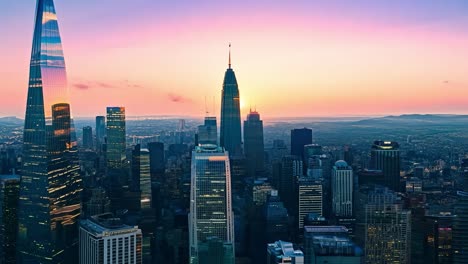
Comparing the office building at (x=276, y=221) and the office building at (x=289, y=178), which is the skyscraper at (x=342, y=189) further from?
the office building at (x=276, y=221)

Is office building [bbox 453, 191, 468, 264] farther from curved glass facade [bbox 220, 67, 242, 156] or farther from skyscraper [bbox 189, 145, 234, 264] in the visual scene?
curved glass facade [bbox 220, 67, 242, 156]

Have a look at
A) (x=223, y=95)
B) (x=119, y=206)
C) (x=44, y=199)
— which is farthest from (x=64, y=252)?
(x=223, y=95)

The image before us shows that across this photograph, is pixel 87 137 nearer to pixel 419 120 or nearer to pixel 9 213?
pixel 9 213

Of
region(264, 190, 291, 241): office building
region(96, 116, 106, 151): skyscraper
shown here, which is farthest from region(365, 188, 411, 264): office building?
region(96, 116, 106, 151): skyscraper

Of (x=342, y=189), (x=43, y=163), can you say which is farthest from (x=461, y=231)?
(x=43, y=163)

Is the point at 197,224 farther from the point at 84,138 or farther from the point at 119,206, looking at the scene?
the point at 84,138

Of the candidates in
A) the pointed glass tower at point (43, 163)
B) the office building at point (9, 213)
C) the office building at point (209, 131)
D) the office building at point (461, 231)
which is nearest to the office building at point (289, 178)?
the office building at point (209, 131)
